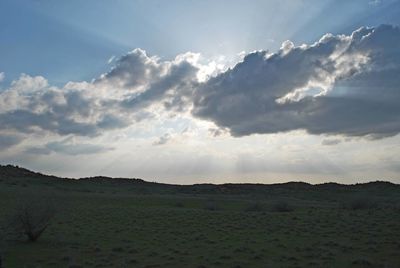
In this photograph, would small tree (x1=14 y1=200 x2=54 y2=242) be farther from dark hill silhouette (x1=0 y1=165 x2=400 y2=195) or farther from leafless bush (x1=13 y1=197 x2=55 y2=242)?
dark hill silhouette (x1=0 y1=165 x2=400 y2=195)

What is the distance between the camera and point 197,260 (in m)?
22.2

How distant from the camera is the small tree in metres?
27.4

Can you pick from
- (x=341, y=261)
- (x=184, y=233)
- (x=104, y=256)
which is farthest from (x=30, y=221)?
(x=341, y=261)

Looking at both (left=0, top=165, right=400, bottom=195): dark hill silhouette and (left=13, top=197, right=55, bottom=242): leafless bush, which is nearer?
(left=13, top=197, right=55, bottom=242): leafless bush

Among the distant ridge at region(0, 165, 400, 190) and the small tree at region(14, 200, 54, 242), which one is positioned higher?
the distant ridge at region(0, 165, 400, 190)

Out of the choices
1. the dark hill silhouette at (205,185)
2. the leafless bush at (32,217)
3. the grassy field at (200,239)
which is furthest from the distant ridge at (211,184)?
the leafless bush at (32,217)

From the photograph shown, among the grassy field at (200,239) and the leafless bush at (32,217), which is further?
the leafless bush at (32,217)

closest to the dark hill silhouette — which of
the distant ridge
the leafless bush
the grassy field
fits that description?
the distant ridge

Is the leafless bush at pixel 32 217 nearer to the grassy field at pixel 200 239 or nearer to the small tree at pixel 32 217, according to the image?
the small tree at pixel 32 217

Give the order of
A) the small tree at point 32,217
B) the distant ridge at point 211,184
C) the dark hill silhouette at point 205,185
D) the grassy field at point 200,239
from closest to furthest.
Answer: the grassy field at point 200,239 < the small tree at point 32,217 < the dark hill silhouette at point 205,185 < the distant ridge at point 211,184

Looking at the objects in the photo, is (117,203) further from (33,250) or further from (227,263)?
(227,263)

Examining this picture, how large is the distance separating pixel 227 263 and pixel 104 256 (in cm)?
673

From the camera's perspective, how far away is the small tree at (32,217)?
90.0 ft

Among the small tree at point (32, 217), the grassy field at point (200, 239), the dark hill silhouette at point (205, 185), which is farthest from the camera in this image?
the dark hill silhouette at point (205, 185)
